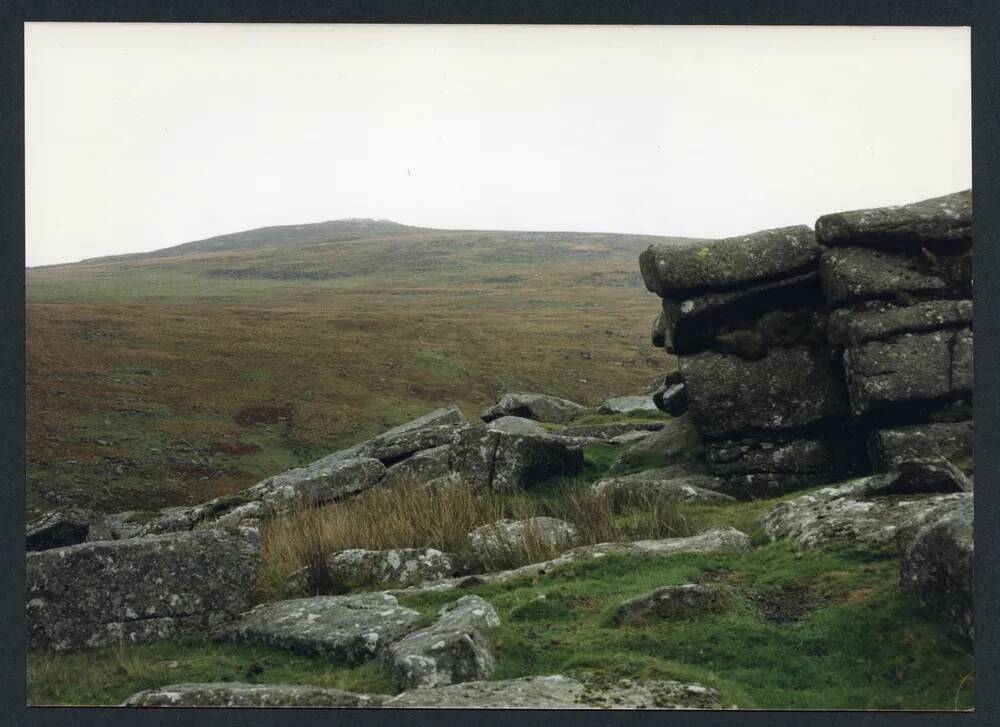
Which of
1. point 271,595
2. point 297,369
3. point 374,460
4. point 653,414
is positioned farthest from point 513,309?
point 271,595

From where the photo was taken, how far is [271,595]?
50.0ft

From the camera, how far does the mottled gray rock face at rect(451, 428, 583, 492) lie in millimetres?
21828

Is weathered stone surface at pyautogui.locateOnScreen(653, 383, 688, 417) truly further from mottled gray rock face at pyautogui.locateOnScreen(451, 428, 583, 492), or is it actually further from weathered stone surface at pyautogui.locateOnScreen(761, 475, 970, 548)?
weathered stone surface at pyautogui.locateOnScreen(761, 475, 970, 548)

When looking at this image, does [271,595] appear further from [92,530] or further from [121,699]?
[92,530]

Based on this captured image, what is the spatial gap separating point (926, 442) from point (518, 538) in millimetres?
8393

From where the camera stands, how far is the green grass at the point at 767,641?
11.1 m

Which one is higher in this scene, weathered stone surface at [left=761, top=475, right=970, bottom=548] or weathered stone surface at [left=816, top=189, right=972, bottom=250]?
weathered stone surface at [left=816, top=189, right=972, bottom=250]

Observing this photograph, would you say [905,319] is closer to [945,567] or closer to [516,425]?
[945,567]

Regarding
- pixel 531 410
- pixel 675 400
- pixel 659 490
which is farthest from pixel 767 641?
pixel 531 410

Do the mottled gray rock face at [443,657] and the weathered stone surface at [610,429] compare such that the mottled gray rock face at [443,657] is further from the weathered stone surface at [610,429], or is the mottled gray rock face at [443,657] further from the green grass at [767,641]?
the weathered stone surface at [610,429]

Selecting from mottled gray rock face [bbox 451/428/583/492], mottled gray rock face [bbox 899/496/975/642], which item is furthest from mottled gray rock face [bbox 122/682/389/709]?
mottled gray rock face [bbox 451/428/583/492]

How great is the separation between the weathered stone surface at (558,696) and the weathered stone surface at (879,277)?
1144 cm

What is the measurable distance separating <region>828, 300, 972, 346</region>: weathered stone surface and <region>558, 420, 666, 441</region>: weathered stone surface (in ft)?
30.2

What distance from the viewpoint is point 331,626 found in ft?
43.1
